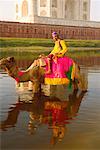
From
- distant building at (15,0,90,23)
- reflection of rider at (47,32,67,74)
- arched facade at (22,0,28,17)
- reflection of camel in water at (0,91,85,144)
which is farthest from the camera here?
distant building at (15,0,90,23)

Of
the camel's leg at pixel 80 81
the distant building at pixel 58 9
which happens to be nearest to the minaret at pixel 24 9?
the distant building at pixel 58 9

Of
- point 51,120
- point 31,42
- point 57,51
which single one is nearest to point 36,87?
point 57,51

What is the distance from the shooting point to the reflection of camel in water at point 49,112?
562cm

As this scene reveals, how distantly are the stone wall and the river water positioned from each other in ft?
90.0

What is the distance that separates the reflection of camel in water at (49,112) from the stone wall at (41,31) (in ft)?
92.3

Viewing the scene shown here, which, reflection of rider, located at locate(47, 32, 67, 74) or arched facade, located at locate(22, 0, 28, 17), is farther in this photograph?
arched facade, located at locate(22, 0, 28, 17)

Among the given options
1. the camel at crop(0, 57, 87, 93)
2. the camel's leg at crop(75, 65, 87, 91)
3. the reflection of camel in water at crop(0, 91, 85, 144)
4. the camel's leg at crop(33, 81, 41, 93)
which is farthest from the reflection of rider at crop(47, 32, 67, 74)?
the reflection of camel in water at crop(0, 91, 85, 144)

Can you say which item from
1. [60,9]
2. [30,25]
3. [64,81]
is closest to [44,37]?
[30,25]

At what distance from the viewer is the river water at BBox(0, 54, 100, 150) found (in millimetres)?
4891

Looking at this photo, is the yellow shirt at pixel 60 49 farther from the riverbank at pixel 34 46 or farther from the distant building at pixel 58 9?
the distant building at pixel 58 9

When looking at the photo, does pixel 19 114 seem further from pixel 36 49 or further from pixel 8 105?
pixel 36 49

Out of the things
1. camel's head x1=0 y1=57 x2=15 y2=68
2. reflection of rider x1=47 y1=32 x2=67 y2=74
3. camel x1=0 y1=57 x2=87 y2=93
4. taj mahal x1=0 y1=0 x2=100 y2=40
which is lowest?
camel x1=0 y1=57 x2=87 y2=93

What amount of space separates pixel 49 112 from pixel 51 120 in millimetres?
672

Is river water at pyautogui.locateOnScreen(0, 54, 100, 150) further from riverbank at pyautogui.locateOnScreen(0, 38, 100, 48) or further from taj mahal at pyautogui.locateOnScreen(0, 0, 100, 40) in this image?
taj mahal at pyautogui.locateOnScreen(0, 0, 100, 40)
